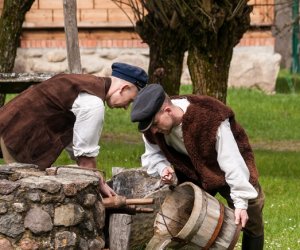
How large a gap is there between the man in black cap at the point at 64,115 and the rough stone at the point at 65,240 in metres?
0.54

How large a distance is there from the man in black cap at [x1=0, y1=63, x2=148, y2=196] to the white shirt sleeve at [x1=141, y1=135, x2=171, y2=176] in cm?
31

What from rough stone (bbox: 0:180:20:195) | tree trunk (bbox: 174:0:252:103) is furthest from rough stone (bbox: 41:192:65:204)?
tree trunk (bbox: 174:0:252:103)

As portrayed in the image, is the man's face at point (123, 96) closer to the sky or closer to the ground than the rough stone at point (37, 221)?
closer to the sky

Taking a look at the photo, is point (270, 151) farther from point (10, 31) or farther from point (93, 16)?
point (93, 16)

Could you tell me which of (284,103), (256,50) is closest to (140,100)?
(284,103)

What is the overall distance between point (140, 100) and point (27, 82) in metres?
3.39

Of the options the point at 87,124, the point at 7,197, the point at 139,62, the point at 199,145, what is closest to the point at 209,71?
the point at 87,124

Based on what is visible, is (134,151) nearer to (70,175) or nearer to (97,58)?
(70,175)

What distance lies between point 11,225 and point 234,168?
1254 mm

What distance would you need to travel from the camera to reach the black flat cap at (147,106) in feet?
20.6

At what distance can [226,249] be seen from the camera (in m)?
6.50

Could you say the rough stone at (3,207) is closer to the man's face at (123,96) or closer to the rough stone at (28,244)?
the rough stone at (28,244)

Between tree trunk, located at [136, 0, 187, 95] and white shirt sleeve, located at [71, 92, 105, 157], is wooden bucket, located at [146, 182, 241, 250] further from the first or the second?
Answer: tree trunk, located at [136, 0, 187, 95]

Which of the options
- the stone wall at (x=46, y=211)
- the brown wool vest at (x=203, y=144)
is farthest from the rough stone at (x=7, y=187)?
the brown wool vest at (x=203, y=144)
